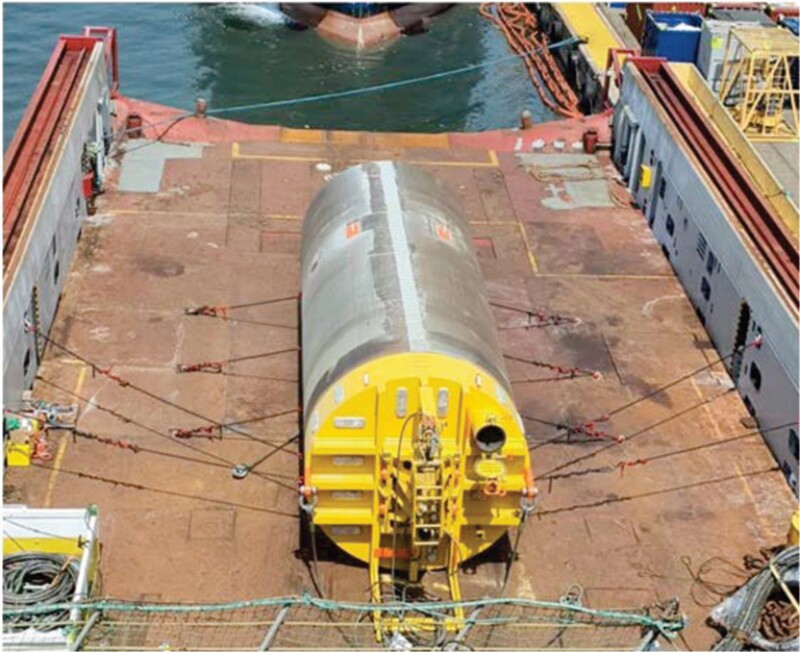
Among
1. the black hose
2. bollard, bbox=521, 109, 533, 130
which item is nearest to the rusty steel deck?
the black hose

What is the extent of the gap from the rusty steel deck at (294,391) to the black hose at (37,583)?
1.06 metres

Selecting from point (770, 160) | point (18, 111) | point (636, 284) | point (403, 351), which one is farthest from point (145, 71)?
point (403, 351)

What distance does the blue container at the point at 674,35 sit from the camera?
41094 mm

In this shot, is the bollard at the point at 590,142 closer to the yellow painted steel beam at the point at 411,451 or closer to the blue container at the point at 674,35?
the blue container at the point at 674,35

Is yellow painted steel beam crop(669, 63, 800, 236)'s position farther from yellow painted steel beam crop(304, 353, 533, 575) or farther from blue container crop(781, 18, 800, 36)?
blue container crop(781, 18, 800, 36)

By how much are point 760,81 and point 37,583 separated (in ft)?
96.4

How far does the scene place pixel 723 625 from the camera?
16891 millimetres

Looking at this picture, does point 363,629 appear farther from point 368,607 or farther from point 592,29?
point 592,29

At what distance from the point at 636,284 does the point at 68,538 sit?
41.9 ft

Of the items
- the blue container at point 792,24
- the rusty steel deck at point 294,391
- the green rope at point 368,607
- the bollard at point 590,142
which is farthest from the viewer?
the blue container at point 792,24

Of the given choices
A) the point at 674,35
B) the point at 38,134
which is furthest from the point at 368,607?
the point at 674,35

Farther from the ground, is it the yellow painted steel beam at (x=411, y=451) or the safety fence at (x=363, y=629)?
the yellow painted steel beam at (x=411, y=451)

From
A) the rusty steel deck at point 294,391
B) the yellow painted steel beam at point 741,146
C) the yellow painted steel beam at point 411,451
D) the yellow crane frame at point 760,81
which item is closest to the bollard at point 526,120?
the rusty steel deck at point 294,391

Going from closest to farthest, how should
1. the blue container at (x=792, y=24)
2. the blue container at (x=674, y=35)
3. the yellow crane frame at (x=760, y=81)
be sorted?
1. the yellow crane frame at (x=760, y=81)
2. the blue container at (x=674, y=35)
3. the blue container at (x=792, y=24)
